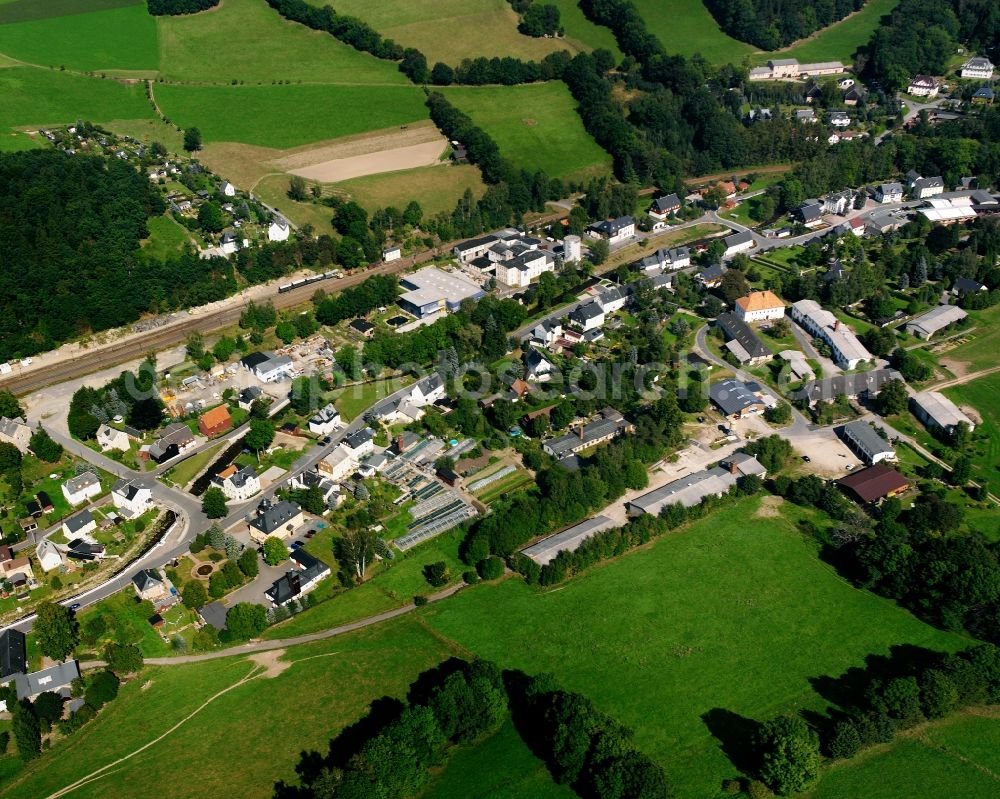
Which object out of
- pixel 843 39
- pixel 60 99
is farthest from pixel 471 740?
pixel 843 39

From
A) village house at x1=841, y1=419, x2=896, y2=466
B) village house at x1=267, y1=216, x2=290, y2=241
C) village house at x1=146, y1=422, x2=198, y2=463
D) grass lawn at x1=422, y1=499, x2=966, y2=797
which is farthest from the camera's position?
village house at x1=267, y1=216, x2=290, y2=241

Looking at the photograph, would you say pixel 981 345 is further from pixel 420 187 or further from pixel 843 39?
pixel 843 39

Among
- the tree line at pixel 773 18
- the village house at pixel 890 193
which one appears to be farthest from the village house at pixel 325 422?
the tree line at pixel 773 18

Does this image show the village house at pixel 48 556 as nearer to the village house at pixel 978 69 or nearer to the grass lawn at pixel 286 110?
the grass lawn at pixel 286 110

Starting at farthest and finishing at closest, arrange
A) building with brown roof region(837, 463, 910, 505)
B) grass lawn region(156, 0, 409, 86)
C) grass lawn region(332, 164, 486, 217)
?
1. grass lawn region(156, 0, 409, 86)
2. grass lawn region(332, 164, 486, 217)
3. building with brown roof region(837, 463, 910, 505)

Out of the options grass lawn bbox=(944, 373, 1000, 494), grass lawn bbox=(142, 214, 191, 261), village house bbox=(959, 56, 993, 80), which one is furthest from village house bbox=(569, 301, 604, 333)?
village house bbox=(959, 56, 993, 80)

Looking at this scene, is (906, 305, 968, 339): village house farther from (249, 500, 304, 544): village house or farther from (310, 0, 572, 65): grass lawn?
(310, 0, 572, 65): grass lawn

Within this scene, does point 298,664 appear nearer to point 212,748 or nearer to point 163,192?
point 212,748
